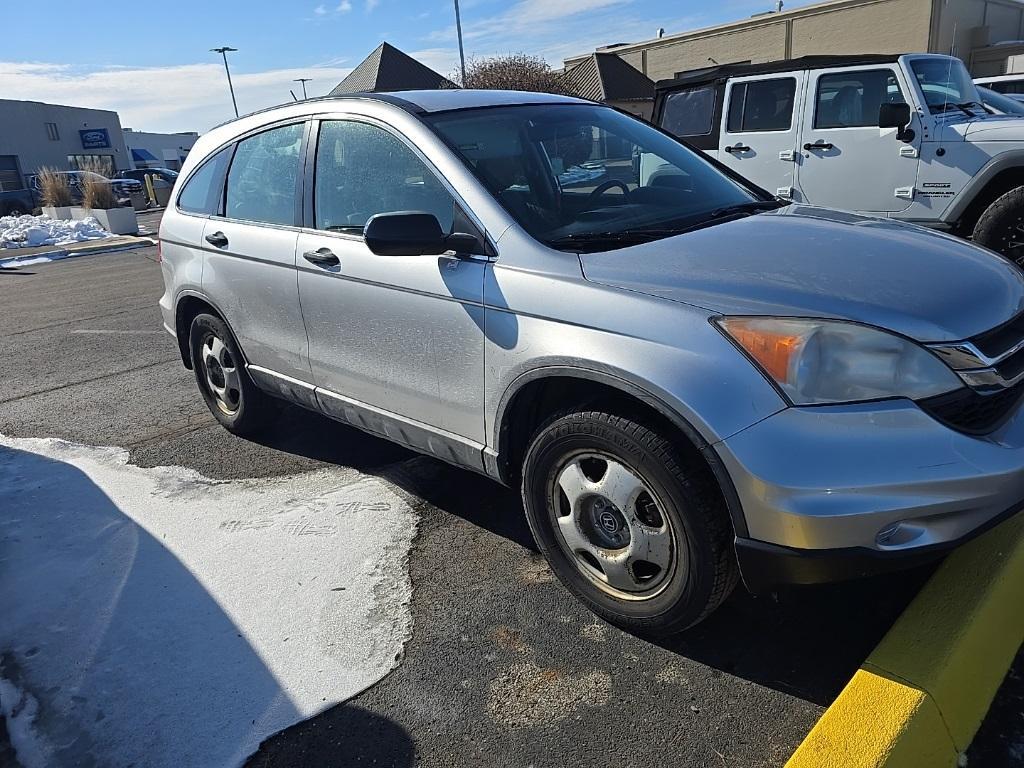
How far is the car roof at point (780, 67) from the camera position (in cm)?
732

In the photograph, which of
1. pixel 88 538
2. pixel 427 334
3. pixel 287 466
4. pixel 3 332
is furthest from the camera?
pixel 3 332

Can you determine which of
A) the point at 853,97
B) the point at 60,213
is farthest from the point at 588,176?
the point at 60,213

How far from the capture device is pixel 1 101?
46.3 meters

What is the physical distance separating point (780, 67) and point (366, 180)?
5893 mm

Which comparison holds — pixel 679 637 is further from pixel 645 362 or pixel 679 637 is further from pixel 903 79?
pixel 903 79

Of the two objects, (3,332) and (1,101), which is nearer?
(3,332)

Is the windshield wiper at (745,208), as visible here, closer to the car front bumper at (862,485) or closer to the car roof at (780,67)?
the car front bumper at (862,485)

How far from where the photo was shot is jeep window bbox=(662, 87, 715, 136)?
8469 mm

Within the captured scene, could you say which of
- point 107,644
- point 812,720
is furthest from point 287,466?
point 812,720

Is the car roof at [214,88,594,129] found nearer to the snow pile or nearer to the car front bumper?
the car front bumper

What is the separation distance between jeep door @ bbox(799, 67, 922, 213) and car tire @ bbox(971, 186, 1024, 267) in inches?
27.5

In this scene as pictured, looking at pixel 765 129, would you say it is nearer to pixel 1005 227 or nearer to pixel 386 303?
pixel 1005 227

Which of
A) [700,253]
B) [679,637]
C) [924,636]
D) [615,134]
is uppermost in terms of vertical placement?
[615,134]

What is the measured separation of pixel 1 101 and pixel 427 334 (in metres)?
54.6
